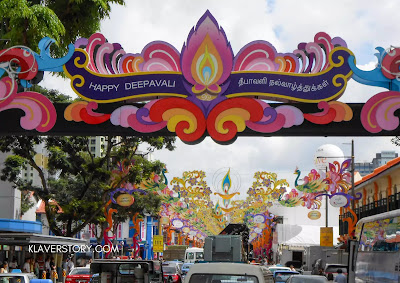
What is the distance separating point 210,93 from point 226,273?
7.50 m

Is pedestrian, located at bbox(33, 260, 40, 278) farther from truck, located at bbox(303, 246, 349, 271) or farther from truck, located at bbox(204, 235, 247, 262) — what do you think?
truck, located at bbox(303, 246, 349, 271)

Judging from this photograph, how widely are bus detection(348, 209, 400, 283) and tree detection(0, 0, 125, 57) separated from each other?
33.3 ft

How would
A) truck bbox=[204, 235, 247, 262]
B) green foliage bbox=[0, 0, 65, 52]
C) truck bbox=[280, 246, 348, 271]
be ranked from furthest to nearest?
truck bbox=[280, 246, 348, 271]
truck bbox=[204, 235, 247, 262]
green foliage bbox=[0, 0, 65, 52]

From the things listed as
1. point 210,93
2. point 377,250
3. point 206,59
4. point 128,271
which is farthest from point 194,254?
point 377,250

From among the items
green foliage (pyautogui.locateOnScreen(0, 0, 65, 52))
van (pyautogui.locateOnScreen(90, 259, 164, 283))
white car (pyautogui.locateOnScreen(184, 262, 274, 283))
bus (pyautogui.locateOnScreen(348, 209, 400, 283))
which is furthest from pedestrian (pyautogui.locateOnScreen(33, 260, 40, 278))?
white car (pyautogui.locateOnScreen(184, 262, 274, 283))

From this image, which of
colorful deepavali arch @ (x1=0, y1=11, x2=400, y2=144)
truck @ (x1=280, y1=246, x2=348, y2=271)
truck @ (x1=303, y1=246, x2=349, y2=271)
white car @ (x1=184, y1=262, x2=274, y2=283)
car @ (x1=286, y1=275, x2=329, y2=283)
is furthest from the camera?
truck @ (x1=280, y1=246, x2=348, y2=271)

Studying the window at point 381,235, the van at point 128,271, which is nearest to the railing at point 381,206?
the van at point 128,271

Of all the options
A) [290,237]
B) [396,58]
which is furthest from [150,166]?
[396,58]

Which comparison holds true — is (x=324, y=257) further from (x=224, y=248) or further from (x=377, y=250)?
(x=377, y=250)

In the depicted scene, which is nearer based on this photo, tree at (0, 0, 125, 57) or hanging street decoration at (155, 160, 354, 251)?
tree at (0, 0, 125, 57)

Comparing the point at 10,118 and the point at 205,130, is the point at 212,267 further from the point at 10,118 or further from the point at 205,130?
the point at 10,118

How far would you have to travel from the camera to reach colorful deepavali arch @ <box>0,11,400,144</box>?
19.8 m

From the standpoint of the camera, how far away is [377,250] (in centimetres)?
1783

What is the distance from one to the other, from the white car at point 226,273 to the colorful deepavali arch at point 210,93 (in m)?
6.72
